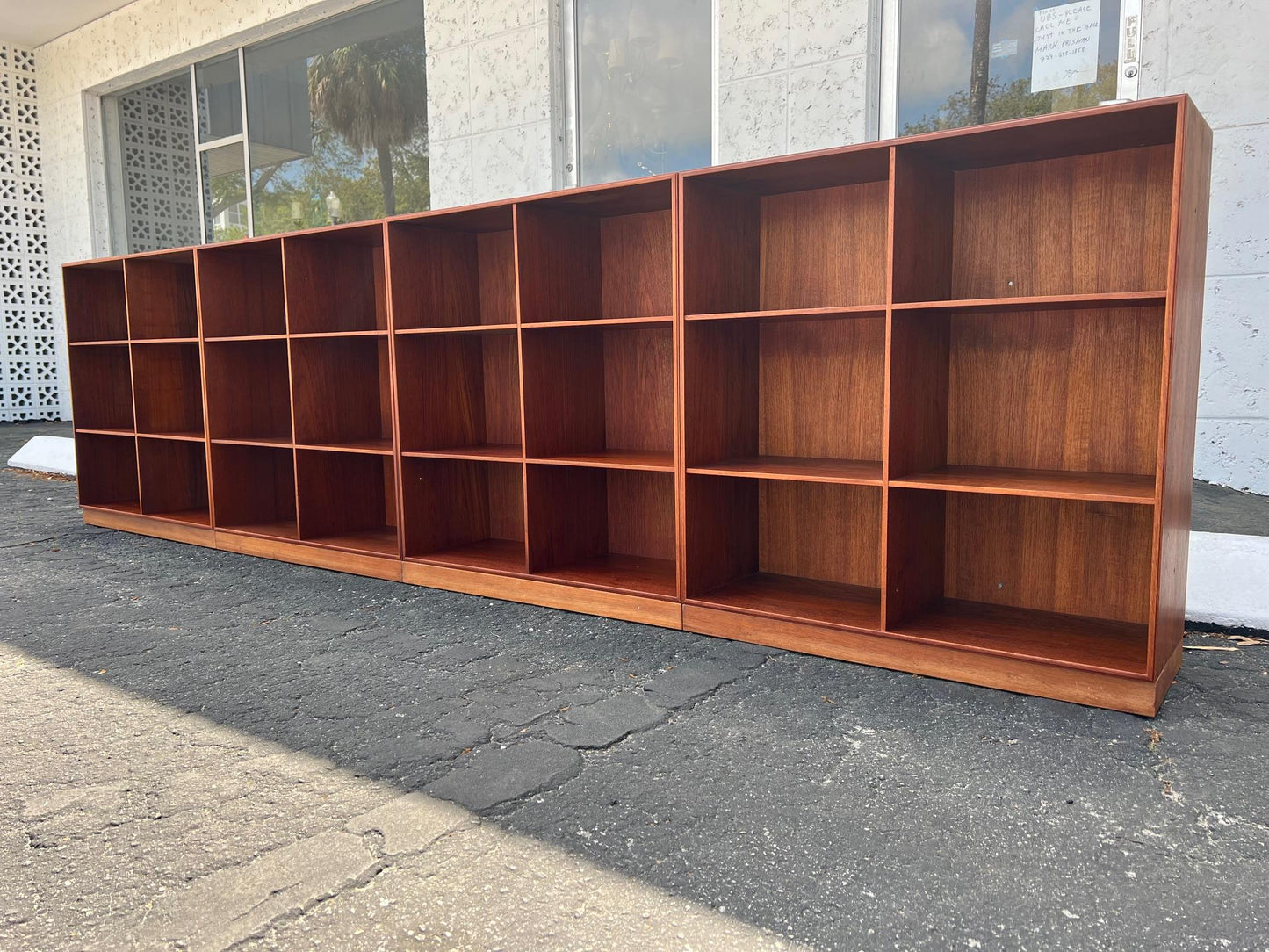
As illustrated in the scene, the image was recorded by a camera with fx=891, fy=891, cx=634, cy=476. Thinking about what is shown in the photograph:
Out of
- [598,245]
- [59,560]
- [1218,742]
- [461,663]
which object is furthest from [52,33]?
[1218,742]

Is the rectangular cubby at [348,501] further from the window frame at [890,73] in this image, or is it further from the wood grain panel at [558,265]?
the window frame at [890,73]

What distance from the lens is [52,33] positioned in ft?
28.8

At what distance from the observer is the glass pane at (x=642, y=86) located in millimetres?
4680

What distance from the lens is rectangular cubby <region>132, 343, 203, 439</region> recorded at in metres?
4.79

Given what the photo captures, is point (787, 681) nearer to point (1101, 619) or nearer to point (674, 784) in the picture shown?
point (674, 784)

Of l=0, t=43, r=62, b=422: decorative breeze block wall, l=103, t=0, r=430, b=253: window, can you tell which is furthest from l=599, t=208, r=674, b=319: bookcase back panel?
l=0, t=43, r=62, b=422: decorative breeze block wall

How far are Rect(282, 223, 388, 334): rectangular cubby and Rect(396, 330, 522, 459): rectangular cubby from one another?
0.30 m

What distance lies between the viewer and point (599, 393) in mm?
3639

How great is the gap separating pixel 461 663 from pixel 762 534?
4.07 ft

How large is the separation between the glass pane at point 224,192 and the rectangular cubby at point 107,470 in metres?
2.68

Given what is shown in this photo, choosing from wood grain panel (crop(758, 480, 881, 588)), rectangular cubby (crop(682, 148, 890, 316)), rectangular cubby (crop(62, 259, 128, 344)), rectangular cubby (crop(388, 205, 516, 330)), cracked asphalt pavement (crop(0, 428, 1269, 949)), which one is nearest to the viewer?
cracked asphalt pavement (crop(0, 428, 1269, 949))

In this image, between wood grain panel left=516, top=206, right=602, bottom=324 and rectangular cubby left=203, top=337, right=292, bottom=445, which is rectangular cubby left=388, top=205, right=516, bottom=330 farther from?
rectangular cubby left=203, top=337, right=292, bottom=445

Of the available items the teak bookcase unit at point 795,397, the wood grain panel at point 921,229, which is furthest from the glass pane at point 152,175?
the wood grain panel at point 921,229

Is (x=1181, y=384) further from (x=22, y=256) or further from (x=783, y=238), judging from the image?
(x=22, y=256)
